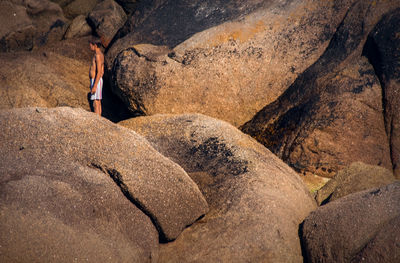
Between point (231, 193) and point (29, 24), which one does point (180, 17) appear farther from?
point (231, 193)

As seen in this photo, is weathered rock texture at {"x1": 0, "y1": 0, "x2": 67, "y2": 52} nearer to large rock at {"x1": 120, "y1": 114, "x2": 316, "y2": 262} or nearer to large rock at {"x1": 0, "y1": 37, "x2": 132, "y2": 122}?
large rock at {"x1": 0, "y1": 37, "x2": 132, "y2": 122}

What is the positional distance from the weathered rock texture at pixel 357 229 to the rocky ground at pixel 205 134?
0.04 feet

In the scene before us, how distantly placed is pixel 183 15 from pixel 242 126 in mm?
1916

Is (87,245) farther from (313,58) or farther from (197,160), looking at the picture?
(313,58)

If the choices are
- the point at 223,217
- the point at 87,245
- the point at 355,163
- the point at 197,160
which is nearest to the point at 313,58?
the point at 355,163

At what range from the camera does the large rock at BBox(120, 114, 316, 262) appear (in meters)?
3.24

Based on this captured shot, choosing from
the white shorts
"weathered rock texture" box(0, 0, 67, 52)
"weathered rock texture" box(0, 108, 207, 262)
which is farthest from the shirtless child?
"weathered rock texture" box(0, 108, 207, 262)

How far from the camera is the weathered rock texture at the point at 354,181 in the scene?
4.16 meters

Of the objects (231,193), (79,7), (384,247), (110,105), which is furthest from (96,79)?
(384,247)

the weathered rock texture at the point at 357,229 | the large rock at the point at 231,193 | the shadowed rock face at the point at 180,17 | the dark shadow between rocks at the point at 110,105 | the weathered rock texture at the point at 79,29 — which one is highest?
the shadowed rock face at the point at 180,17

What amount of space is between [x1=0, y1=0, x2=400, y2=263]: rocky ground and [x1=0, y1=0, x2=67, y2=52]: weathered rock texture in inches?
0.9

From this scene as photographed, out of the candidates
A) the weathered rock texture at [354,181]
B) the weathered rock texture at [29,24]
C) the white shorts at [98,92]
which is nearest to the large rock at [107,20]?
the weathered rock texture at [29,24]

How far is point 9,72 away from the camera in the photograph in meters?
5.71

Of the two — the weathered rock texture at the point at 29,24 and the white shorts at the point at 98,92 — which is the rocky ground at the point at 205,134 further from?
the white shorts at the point at 98,92
